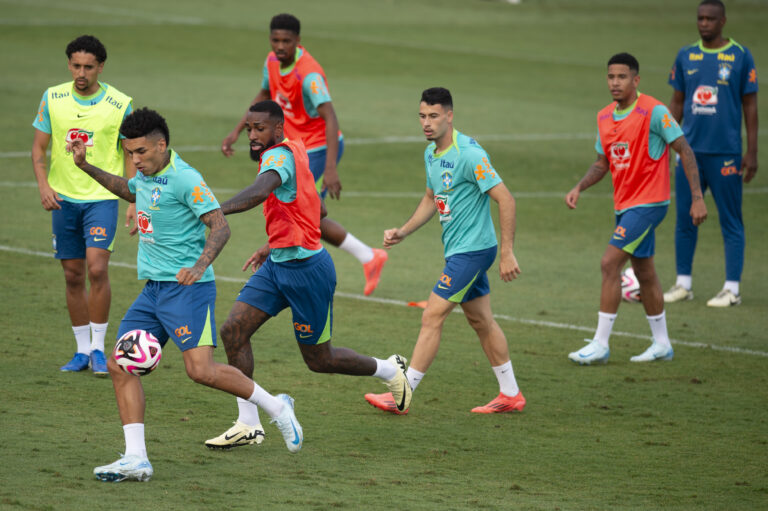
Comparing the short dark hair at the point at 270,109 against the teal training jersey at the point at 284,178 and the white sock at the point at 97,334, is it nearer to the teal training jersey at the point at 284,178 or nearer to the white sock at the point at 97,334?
the teal training jersey at the point at 284,178

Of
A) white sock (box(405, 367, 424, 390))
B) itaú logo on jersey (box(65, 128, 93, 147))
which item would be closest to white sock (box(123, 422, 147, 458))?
white sock (box(405, 367, 424, 390))

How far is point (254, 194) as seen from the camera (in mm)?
7262

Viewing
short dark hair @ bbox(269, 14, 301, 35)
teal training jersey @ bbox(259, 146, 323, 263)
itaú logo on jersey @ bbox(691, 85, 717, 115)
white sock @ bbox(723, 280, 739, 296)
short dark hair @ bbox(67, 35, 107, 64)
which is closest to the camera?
teal training jersey @ bbox(259, 146, 323, 263)

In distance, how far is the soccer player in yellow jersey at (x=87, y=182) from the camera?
922 centimetres

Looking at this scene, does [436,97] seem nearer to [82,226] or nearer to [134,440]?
[82,226]

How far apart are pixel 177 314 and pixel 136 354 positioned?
0.39 meters

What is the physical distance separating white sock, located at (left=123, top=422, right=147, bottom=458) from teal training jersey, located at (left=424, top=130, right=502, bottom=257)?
289 centimetres

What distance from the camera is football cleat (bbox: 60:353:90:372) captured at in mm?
9328

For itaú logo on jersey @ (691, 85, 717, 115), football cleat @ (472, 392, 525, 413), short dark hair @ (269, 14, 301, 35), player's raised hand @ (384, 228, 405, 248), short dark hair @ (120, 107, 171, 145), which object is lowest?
football cleat @ (472, 392, 525, 413)

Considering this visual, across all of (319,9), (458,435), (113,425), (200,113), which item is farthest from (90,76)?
(319,9)

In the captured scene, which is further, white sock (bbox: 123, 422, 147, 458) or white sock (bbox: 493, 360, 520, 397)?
white sock (bbox: 493, 360, 520, 397)

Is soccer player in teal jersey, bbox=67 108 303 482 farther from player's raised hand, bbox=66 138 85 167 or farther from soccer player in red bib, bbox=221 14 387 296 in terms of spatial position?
soccer player in red bib, bbox=221 14 387 296

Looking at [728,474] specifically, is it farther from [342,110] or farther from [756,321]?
[342,110]

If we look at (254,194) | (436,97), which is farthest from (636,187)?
(254,194)
